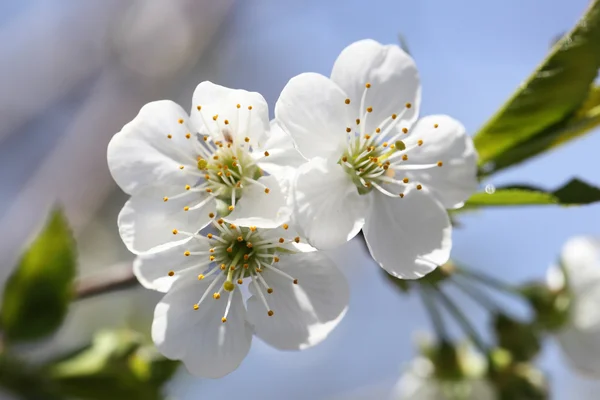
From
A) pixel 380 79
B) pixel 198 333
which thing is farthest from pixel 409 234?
pixel 198 333

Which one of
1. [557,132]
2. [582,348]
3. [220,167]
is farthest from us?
[582,348]

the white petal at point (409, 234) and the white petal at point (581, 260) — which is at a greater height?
the white petal at point (409, 234)

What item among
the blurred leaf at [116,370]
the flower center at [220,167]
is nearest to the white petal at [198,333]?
the flower center at [220,167]

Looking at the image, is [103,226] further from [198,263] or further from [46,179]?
[198,263]

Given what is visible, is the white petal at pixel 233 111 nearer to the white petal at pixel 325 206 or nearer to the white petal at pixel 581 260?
the white petal at pixel 325 206

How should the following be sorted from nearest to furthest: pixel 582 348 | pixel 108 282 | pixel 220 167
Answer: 1. pixel 220 167
2. pixel 108 282
3. pixel 582 348

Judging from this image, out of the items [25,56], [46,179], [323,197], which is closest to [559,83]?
[323,197]

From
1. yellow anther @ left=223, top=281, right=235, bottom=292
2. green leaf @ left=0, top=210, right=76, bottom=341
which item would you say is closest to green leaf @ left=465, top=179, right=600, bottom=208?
yellow anther @ left=223, top=281, right=235, bottom=292

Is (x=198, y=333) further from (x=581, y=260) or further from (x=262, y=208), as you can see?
(x=581, y=260)
